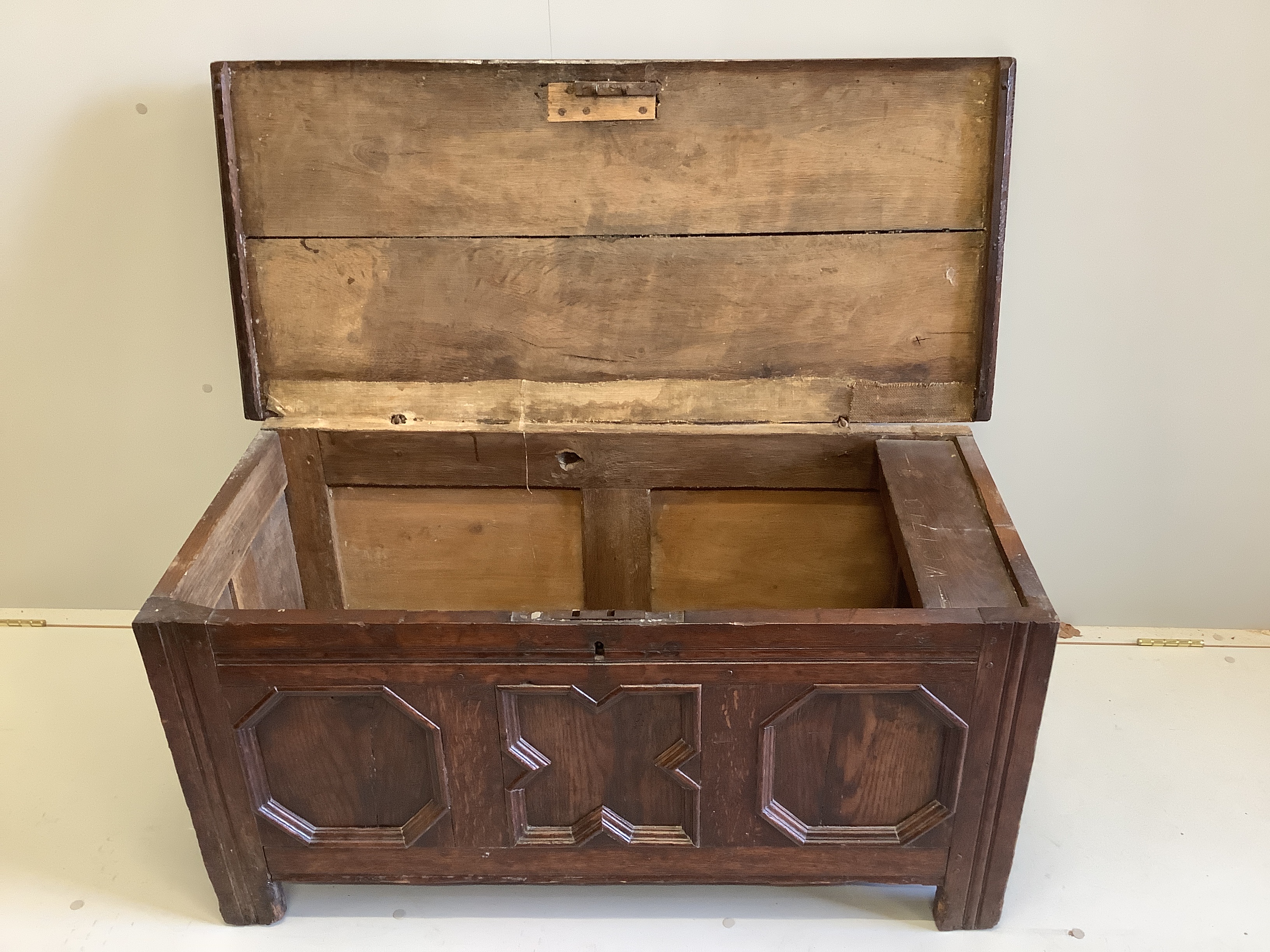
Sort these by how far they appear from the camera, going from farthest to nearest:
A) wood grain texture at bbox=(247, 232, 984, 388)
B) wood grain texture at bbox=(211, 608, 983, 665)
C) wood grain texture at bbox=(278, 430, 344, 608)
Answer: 1. wood grain texture at bbox=(278, 430, 344, 608)
2. wood grain texture at bbox=(247, 232, 984, 388)
3. wood grain texture at bbox=(211, 608, 983, 665)

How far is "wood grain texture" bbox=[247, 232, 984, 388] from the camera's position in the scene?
1.73 m

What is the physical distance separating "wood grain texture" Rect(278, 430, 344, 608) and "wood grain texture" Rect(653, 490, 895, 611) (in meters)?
0.63

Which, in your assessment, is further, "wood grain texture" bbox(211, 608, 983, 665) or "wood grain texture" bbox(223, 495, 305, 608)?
"wood grain texture" bbox(223, 495, 305, 608)

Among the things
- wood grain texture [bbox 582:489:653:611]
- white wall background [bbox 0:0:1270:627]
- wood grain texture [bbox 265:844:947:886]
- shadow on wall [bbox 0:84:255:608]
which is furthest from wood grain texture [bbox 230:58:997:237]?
wood grain texture [bbox 265:844:947:886]

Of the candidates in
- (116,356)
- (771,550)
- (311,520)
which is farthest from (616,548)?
(116,356)

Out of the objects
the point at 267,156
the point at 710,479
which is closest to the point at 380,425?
the point at 267,156

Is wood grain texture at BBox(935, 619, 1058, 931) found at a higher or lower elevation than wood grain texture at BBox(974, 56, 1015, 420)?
lower

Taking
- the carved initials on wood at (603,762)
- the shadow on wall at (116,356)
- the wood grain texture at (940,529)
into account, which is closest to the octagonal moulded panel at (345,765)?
the carved initials on wood at (603,762)

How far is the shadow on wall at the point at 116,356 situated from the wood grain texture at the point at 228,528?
1.21 feet

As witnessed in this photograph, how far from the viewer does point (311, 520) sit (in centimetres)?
190

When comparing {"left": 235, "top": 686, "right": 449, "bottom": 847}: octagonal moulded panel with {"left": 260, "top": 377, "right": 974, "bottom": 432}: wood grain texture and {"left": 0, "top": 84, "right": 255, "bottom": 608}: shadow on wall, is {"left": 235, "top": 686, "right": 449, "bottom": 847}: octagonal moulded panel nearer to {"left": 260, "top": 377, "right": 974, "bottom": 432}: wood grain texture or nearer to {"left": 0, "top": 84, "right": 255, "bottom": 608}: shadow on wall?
{"left": 260, "top": 377, "right": 974, "bottom": 432}: wood grain texture

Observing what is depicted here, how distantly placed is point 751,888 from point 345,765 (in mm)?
682

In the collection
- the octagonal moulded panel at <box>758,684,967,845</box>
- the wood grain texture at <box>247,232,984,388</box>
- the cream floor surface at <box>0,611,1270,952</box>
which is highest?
the wood grain texture at <box>247,232,984,388</box>

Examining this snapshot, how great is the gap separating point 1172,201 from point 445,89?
131 cm
